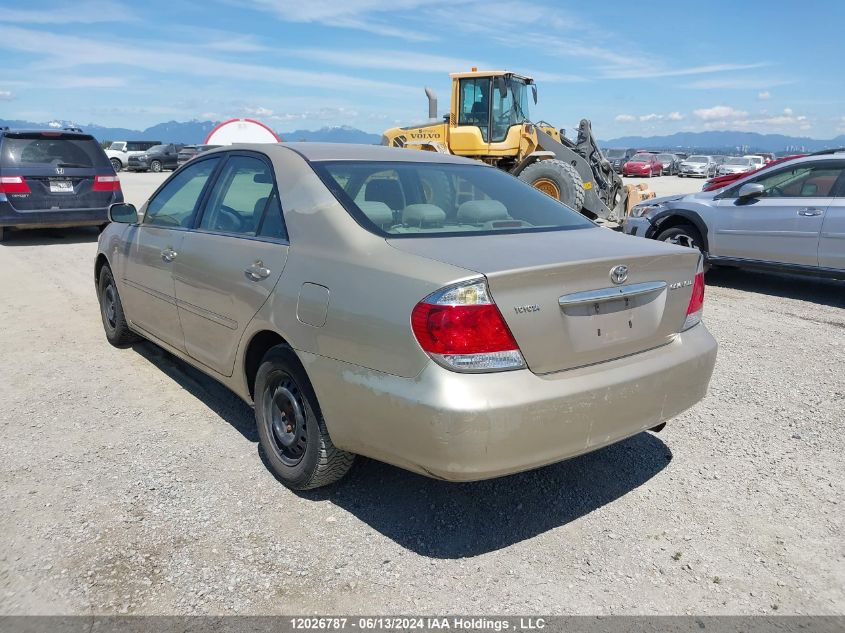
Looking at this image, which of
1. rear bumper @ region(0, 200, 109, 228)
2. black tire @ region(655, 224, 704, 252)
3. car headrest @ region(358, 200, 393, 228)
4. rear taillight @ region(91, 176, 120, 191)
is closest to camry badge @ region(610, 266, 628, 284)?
car headrest @ region(358, 200, 393, 228)

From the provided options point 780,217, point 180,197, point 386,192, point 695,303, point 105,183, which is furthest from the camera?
point 105,183

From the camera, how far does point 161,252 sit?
423 centimetres

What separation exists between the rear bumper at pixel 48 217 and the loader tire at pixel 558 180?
7373 mm

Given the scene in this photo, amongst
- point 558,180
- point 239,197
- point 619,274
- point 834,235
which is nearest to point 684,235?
point 834,235

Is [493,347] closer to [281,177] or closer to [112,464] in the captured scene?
[281,177]

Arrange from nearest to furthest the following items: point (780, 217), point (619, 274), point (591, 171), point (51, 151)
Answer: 1. point (619, 274)
2. point (780, 217)
3. point (51, 151)
4. point (591, 171)

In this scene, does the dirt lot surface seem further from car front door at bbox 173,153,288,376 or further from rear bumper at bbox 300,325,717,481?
car front door at bbox 173,153,288,376

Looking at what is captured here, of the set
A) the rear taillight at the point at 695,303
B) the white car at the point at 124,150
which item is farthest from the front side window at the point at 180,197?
the white car at the point at 124,150

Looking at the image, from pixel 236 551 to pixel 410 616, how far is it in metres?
0.82

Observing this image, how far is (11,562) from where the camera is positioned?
8.83 ft

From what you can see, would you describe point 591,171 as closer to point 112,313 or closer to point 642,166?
point 112,313

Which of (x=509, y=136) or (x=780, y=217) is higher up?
(x=509, y=136)

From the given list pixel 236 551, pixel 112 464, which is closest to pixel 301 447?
pixel 236 551

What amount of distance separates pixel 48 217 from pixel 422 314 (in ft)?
34.0
